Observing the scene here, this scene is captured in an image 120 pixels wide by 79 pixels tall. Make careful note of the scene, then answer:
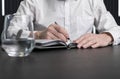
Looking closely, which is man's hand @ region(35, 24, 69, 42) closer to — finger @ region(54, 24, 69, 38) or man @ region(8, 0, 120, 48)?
finger @ region(54, 24, 69, 38)

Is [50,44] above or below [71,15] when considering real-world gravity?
below

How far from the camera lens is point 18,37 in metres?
0.98

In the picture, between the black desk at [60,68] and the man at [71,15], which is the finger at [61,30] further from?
the man at [71,15]

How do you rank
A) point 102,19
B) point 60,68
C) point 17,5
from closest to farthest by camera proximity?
point 60,68, point 102,19, point 17,5

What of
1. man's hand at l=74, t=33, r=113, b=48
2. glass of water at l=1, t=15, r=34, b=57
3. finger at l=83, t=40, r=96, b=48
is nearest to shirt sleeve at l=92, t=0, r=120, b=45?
man's hand at l=74, t=33, r=113, b=48

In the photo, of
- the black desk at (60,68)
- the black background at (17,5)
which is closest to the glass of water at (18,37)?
the black desk at (60,68)

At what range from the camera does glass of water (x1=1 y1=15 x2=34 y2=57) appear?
959mm

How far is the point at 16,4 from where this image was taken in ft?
8.36

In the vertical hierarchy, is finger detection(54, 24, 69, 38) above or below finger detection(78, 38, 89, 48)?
above

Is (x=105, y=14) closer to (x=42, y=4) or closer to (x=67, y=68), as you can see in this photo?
(x=42, y=4)

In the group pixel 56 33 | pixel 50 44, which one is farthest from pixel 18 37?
pixel 56 33

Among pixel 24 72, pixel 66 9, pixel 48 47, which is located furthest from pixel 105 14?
pixel 24 72

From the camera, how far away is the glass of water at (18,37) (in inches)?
37.8

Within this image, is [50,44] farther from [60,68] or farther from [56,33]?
[60,68]
